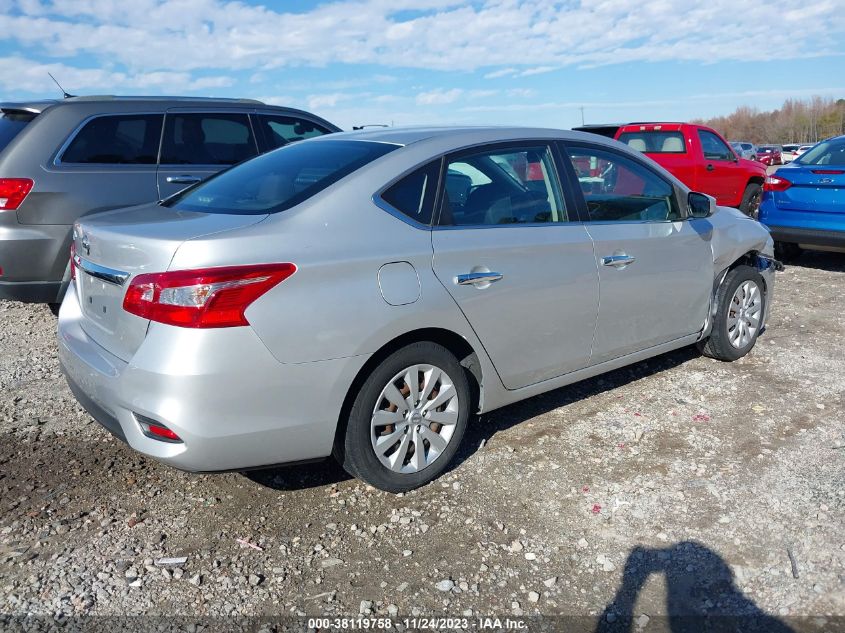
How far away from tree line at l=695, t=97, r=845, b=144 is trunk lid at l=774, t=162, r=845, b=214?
93.3 meters

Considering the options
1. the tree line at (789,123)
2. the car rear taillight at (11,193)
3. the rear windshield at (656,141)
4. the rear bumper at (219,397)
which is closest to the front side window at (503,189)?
the rear bumper at (219,397)

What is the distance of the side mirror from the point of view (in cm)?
464

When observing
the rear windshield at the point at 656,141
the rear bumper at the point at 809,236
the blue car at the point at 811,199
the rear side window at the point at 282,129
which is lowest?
the rear bumper at the point at 809,236

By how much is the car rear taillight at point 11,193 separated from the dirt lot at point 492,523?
1387mm

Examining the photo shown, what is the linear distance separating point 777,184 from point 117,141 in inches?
266

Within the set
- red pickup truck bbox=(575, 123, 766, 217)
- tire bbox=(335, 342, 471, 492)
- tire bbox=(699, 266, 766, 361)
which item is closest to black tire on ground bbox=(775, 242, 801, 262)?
red pickup truck bbox=(575, 123, 766, 217)

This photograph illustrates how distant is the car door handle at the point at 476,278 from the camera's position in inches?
133

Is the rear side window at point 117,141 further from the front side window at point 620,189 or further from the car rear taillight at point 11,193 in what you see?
the front side window at point 620,189

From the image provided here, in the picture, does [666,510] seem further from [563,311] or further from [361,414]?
[361,414]

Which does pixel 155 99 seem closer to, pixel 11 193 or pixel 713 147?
pixel 11 193

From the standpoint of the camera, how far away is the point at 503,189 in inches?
148

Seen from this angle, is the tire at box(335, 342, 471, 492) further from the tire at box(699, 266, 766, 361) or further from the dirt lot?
the tire at box(699, 266, 766, 361)

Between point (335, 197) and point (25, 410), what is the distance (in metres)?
2.60

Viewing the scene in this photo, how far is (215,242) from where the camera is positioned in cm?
278
